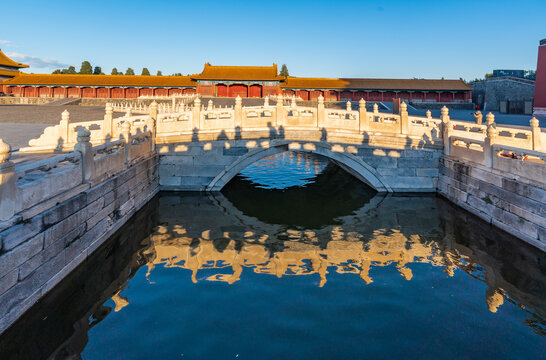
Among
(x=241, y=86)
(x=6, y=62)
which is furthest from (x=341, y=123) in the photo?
(x=6, y=62)

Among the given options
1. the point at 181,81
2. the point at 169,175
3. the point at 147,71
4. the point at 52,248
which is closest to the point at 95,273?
the point at 52,248

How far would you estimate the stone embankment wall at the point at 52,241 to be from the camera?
4.89 m

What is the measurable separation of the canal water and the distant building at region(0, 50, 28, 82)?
174ft

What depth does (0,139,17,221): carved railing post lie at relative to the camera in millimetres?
4844

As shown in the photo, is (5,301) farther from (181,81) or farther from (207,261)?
(181,81)

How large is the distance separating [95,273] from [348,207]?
875cm

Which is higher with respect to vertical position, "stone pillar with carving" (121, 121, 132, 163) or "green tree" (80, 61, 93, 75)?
"green tree" (80, 61, 93, 75)

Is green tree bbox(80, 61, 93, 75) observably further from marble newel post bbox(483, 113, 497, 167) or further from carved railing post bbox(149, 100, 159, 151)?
marble newel post bbox(483, 113, 497, 167)

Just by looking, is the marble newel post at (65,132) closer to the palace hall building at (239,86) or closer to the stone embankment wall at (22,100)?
the palace hall building at (239,86)

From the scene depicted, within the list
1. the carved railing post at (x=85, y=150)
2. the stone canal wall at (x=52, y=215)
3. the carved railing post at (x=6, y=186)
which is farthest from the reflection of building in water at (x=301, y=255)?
the carved railing post at (x=6, y=186)

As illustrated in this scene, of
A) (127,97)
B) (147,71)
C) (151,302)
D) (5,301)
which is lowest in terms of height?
(151,302)

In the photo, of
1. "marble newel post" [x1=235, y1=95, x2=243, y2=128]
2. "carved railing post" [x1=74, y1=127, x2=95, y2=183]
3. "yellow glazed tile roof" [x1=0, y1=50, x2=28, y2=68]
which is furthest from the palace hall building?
"carved railing post" [x1=74, y1=127, x2=95, y2=183]

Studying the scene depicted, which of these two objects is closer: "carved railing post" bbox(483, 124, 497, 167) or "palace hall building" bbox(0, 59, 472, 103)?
"carved railing post" bbox(483, 124, 497, 167)

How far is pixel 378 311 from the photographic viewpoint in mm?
5949
